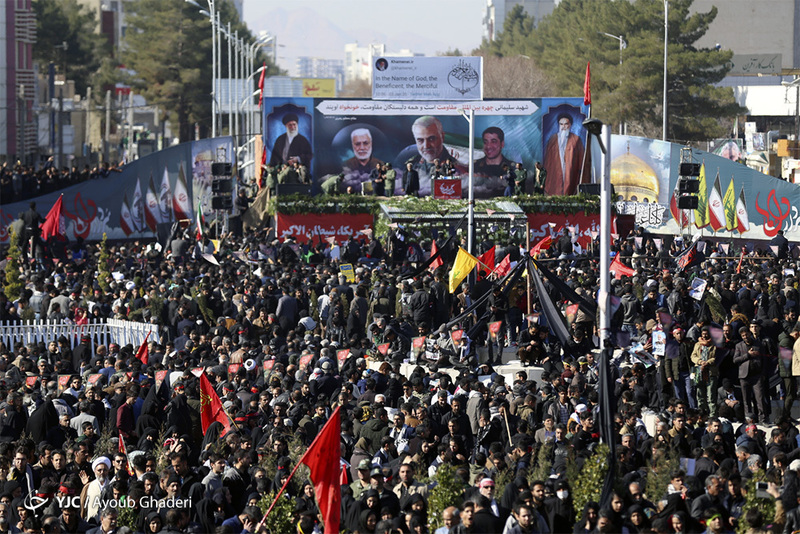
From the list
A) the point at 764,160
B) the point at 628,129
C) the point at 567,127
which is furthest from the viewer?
the point at 628,129

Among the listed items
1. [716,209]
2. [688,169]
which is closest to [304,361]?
[688,169]

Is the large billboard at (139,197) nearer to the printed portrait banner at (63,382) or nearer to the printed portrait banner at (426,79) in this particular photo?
the printed portrait banner at (426,79)

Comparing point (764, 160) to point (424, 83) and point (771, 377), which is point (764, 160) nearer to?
point (424, 83)

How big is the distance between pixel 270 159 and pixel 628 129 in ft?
123

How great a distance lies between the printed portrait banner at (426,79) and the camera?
146 ft

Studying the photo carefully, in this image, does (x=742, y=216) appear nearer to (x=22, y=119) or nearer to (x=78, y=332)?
(x=78, y=332)

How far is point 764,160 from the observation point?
57156mm

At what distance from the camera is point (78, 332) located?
21875 mm

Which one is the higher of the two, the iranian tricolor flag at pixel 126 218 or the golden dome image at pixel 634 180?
the golden dome image at pixel 634 180

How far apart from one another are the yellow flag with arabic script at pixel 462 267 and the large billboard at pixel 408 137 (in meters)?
21.3

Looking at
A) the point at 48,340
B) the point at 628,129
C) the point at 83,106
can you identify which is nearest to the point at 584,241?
the point at 48,340

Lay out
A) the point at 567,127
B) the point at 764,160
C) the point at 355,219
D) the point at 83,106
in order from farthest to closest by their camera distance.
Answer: the point at 83,106, the point at 764,160, the point at 567,127, the point at 355,219

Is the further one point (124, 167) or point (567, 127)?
point (567, 127)

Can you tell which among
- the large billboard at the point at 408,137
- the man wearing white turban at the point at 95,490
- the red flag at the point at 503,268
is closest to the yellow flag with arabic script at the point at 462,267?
the red flag at the point at 503,268
